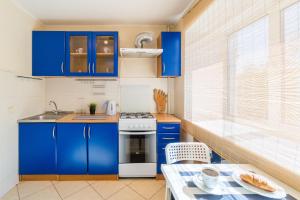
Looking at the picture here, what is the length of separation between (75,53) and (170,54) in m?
1.48

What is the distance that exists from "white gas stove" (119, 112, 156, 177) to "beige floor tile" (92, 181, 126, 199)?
0.14 m

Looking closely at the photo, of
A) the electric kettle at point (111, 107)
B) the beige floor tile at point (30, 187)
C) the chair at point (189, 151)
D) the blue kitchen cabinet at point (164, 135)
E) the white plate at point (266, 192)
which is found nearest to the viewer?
the white plate at point (266, 192)

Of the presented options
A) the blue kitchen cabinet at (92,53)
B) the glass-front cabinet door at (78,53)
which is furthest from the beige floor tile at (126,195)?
the glass-front cabinet door at (78,53)

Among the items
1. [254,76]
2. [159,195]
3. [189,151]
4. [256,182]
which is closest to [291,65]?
[254,76]

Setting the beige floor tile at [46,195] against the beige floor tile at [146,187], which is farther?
the beige floor tile at [146,187]

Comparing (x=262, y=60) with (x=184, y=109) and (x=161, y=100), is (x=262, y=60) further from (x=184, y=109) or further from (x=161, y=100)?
(x=161, y=100)

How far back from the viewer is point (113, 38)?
2791mm

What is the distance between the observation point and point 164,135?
2584 millimetres

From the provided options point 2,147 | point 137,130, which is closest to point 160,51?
point 137,130

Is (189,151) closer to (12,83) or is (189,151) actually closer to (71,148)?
(71,148)

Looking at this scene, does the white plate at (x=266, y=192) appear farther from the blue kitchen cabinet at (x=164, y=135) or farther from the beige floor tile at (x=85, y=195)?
the beige floor tile at (x=85, y=195)

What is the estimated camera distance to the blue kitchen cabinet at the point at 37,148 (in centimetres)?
246

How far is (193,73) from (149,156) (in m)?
1.32

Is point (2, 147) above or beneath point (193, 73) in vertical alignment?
beneath
